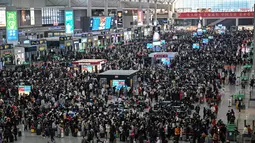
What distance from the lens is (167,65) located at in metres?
38.4

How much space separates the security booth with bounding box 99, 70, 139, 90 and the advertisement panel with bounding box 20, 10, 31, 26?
1243 inches

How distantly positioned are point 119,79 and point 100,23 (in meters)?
35.0

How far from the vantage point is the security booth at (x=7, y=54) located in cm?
3731

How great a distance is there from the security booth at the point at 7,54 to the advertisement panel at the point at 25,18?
19982mm

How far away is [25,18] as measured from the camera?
58344 mm

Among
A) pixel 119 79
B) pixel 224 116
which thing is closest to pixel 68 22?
pixel 119 79

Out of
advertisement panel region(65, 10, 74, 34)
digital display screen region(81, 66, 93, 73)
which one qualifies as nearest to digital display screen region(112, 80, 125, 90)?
digital display screen region(81, 66, 93, 73)

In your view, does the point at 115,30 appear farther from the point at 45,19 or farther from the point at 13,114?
the point at 13,114

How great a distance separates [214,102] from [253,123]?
5569 mm

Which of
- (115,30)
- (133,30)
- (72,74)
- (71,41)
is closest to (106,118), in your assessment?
(72,74)

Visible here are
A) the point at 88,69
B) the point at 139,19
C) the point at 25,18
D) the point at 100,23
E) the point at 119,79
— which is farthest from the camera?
the point at 139,19

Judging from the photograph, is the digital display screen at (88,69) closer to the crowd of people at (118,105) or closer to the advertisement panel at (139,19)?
the crowd of people at (118,105)

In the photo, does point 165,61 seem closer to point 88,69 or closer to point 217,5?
point 88,69

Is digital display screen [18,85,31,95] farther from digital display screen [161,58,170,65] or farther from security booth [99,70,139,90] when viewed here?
digital display screen [161,58,170,65]
